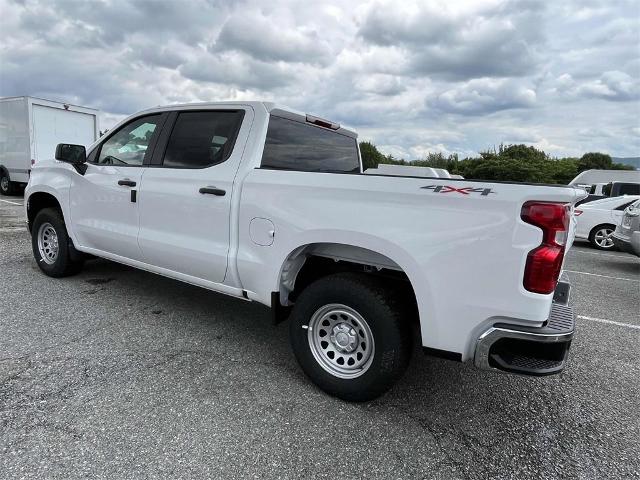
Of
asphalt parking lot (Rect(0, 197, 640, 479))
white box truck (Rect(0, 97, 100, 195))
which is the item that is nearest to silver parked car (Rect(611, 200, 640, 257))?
asphalt parking lot (Rect(0, 197, 640, 479))

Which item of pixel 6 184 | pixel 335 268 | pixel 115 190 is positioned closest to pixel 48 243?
pixel 115 190

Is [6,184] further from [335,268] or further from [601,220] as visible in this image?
[601,220]

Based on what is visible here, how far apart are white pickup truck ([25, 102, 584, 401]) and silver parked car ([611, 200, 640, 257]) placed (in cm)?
598

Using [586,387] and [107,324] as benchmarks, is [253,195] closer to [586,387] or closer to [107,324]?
[107,324]

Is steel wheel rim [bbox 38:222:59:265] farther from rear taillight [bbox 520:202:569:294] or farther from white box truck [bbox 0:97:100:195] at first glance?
white box truck [bbox 0:97:100:195]

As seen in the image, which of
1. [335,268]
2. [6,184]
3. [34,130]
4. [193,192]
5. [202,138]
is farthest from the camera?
[6,184]

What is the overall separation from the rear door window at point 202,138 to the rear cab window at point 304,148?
0.96ft

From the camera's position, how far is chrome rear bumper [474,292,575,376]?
2.29m

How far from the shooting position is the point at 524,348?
234cm

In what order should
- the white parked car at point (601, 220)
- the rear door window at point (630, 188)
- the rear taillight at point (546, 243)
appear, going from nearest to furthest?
the rear taillight at point (546, 243), the white parked car at point (601, 220), the rear door window at point (630, 188)

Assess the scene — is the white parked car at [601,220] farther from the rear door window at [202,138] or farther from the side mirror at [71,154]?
the side mirror at [71,154]

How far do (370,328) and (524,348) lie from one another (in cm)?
86

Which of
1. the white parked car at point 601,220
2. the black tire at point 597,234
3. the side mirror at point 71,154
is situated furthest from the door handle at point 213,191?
the black tire at point 597,234

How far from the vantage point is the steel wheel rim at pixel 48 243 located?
5.16 m
